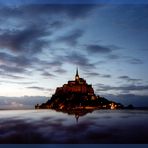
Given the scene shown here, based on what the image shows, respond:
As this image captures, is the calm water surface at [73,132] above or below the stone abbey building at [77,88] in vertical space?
below

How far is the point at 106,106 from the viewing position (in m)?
38.2

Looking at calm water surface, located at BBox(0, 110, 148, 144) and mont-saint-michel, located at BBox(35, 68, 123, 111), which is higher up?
mont-saint-michel, located at BBox(35, 68, 123, 111)

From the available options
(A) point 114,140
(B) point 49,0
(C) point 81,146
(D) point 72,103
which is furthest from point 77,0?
(D) point 72,103

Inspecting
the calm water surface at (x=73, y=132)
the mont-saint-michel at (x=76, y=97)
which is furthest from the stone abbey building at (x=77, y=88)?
the calm water surface at (x=73, y=132)

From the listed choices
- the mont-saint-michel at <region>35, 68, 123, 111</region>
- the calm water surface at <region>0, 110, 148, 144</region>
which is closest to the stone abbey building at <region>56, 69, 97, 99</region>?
the mont-saint-michel at <region>35, 68, 123, 111</region>

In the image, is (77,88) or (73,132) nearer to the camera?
(73,132)

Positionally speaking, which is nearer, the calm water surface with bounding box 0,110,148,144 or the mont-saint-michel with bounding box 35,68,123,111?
the calm water surface with bounding box 0,110,148,144

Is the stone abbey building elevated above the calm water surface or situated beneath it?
elevated above

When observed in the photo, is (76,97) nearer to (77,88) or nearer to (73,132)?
(77,88)

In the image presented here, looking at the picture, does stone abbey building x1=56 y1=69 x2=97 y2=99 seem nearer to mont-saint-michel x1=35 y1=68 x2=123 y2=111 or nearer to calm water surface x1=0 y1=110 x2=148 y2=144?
mont-saint-michel x1=35 y1=68 x2=123 y2=111

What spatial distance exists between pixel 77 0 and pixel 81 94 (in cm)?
3336

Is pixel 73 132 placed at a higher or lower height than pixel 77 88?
lower

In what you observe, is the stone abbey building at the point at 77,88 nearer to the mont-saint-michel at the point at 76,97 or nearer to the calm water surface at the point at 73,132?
the mont-saint-michel at the point at 76,97

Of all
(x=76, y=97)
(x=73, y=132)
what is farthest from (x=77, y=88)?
(x=73, y=132)
